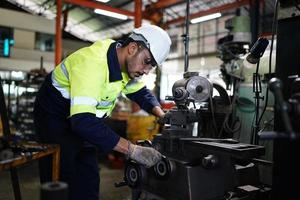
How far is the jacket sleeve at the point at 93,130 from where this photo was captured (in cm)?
140

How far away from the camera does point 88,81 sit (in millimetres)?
1428

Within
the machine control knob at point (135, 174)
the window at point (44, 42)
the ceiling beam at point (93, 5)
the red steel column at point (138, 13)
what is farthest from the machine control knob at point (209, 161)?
the window at point (44, 42)

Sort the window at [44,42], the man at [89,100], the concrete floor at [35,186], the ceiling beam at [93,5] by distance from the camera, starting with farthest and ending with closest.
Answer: the window at [44,42]
the ceiling beam at [93,5]
the concrete floor at [35,186]
the man at [89,100]

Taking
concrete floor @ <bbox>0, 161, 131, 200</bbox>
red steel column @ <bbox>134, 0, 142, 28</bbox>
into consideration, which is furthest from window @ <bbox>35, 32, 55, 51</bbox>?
concrete floor @ <bbox>0, 161, 131, 200</bbox>

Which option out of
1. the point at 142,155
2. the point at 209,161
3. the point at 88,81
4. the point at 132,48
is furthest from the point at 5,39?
the point at 209,161

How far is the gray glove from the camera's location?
1513 mm

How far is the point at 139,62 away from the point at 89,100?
1.20 feet

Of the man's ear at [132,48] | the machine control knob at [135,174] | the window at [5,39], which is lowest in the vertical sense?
the machine control knob at [135,174]

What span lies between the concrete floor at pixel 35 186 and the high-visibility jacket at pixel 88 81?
1609 mm

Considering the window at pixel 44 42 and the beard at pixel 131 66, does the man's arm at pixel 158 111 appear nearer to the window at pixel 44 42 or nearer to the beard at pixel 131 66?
the beard at pixel 131 66

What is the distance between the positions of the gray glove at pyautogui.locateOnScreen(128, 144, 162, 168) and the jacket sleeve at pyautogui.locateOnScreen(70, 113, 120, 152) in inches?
3.8

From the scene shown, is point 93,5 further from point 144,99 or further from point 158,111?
point 158,111

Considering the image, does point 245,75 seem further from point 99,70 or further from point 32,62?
point 32,62

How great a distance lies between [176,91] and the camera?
1872 mm
